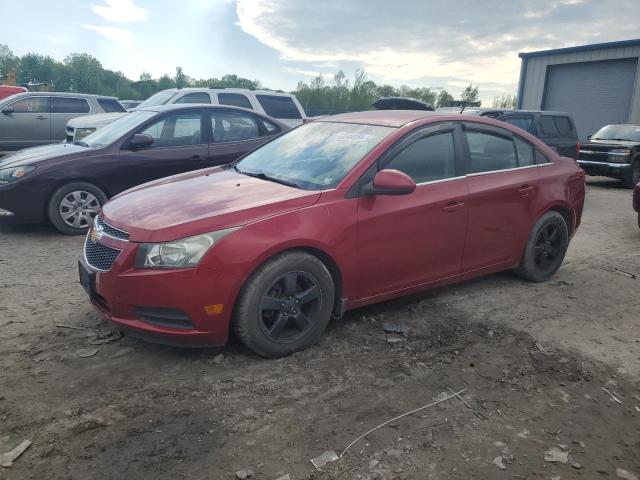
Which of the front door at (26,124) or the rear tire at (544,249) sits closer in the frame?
the rear tire at (544,249)

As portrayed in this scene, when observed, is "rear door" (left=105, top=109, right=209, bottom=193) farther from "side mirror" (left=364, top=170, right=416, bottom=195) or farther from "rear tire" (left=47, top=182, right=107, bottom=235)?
"side mirror" (left=364, top=170, right=416, bottom=195)

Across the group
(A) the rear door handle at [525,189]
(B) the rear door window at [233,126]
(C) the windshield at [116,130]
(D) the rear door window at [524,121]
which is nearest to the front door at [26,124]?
(C) the windshield at [116,130]

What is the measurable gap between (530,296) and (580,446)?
2282 millimetres

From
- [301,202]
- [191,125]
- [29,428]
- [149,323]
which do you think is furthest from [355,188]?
[191,125]

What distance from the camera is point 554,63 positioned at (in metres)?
22.9

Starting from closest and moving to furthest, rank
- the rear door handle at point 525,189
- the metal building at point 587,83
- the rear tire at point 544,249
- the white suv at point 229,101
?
the rear door handle at point 525,189
the rear tire at point 544,249
the white suv at point 229,101
the metal building at point 587,83

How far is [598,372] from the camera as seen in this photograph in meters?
3.48

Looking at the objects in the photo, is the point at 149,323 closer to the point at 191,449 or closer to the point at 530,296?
the point at 191,449

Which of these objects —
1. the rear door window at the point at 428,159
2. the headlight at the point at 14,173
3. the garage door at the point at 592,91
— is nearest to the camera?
the rear door window at the point at 428,159

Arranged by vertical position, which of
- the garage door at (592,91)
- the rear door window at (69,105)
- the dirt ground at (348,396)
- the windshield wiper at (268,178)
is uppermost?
the garage door at (592,91)

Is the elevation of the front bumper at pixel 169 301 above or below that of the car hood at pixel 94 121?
below

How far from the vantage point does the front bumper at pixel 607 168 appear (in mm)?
12656

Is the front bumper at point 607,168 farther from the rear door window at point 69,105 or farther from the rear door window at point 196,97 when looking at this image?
the rear door window at point 69,105

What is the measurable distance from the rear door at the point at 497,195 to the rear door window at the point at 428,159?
214mm
